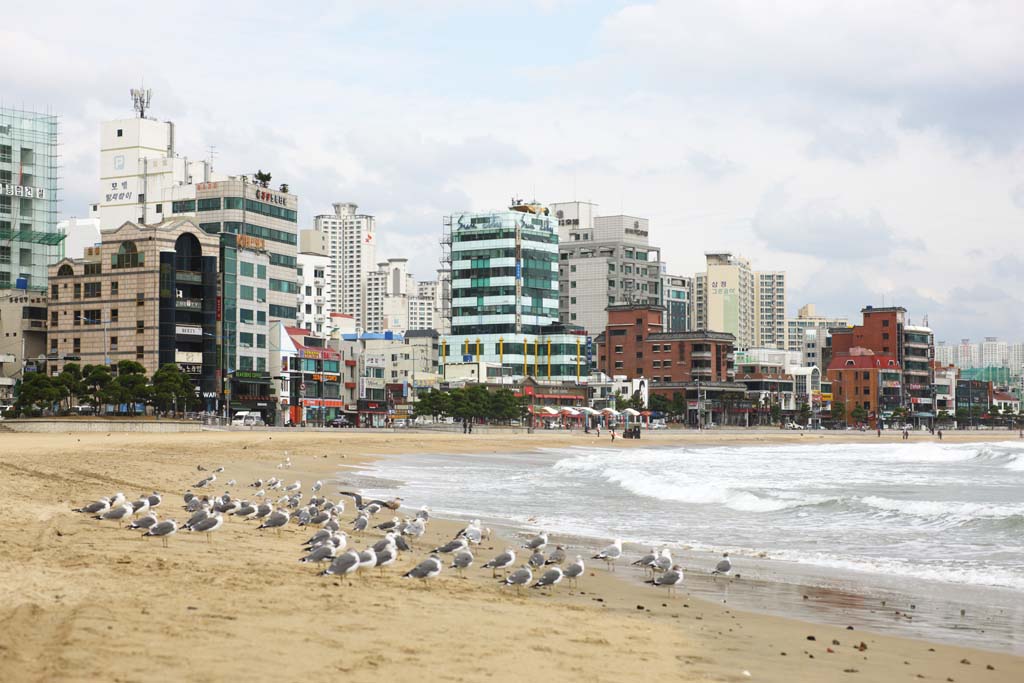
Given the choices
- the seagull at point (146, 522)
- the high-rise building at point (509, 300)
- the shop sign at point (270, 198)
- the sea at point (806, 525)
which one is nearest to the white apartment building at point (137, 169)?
the shop sign at point (270, 198)

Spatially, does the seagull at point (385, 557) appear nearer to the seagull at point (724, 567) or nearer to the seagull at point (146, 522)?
the seagull at point (146, 522)

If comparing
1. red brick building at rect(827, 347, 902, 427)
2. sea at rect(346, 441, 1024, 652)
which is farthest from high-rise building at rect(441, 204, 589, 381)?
sea at rect(346, 441, 1024, 652)

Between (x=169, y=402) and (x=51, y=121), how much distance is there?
51179 millimetres

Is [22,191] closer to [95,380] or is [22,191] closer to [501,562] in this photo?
[95,380]

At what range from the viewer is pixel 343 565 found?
15.4 m

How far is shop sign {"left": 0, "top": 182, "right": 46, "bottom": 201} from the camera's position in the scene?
118875 mm

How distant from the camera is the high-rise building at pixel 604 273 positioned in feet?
625

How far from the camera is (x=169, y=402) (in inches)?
3462

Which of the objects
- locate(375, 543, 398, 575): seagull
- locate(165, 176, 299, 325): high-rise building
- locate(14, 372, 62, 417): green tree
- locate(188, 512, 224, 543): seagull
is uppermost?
locate(165, 176, 299, 325): high-rise building

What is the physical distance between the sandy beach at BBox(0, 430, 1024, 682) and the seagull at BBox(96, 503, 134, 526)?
52cm

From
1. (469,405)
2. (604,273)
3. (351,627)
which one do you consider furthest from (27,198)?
(351,627)

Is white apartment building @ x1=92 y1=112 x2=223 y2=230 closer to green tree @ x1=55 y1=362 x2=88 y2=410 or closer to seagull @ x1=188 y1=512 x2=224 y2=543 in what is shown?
green tree @ x1=55 y1=362 x2=88 y2=410

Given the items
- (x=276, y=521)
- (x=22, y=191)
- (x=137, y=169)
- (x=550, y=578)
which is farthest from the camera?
(x=137, y=169)

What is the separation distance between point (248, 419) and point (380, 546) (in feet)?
284
